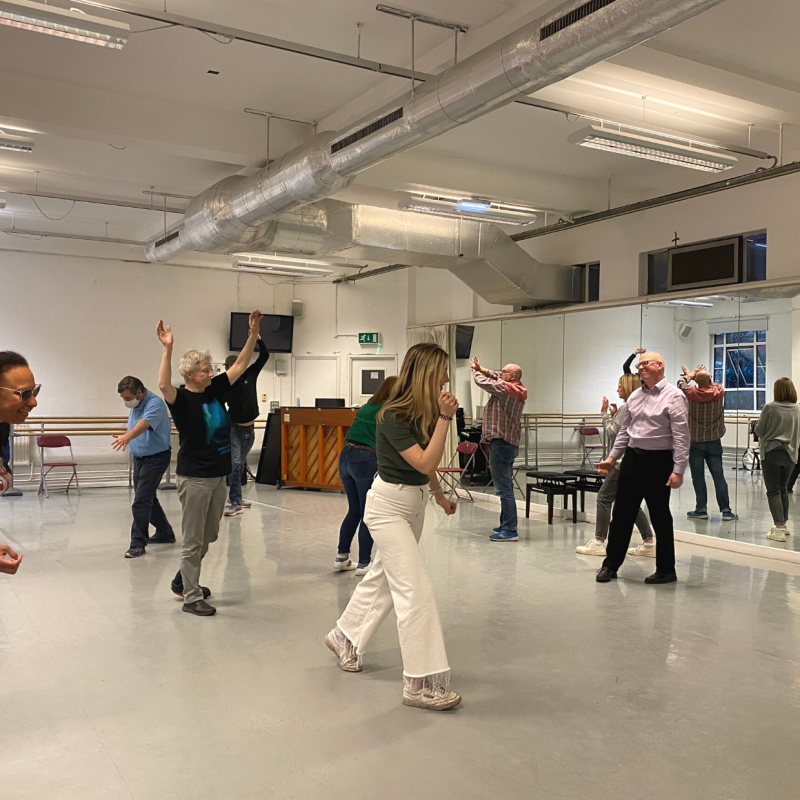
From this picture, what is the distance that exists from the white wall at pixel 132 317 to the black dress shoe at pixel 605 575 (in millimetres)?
7981

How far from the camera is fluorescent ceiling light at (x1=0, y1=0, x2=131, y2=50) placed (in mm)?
4007

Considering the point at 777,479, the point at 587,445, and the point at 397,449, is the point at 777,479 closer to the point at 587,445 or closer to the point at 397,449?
the point at 587,445

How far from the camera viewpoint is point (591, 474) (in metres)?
7.59

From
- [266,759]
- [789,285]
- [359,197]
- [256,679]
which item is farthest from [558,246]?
[266,759]

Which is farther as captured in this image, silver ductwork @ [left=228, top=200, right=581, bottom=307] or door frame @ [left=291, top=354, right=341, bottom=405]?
door frame @ [left=291, top=354, right=341, bottom=405]

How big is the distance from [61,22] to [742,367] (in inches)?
236

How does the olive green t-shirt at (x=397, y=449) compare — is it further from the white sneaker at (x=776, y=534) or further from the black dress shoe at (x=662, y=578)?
the white sneaker at (x=776, y=534)

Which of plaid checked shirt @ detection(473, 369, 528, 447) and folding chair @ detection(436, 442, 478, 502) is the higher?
plaid checked shirt @ detection(473, 369, 528, 447)

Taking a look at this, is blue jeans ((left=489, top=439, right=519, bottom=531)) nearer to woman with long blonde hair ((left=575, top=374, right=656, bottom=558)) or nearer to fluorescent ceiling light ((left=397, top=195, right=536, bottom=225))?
woman with long blonde hair ((left=575, top=374, right=656, bottom=558))

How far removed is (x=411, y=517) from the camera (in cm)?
344

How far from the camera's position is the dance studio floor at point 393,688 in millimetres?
2709

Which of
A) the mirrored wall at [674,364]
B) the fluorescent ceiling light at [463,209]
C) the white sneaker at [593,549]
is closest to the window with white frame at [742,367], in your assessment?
the mirrored wall at [674,364]

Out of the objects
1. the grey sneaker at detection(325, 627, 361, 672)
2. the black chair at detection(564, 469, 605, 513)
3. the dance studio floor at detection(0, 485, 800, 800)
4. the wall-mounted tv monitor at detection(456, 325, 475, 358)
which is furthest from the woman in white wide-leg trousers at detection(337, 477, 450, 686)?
the wall-mounted tv monitor at detection(456, 325, 475, 358)

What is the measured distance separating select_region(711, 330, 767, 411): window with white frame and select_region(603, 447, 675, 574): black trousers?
2.09 metres
